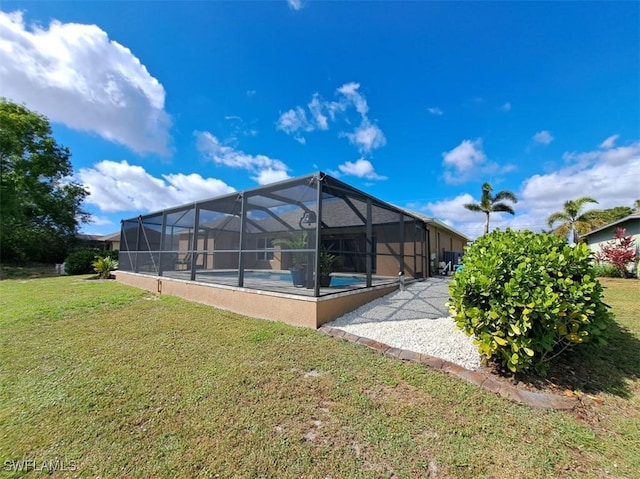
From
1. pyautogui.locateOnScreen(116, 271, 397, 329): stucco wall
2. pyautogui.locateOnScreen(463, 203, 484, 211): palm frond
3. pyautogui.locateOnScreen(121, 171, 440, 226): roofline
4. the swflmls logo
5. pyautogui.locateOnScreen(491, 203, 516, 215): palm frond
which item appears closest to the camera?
the swflmls logo

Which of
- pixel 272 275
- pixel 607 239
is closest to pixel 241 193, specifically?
pixel 272 275

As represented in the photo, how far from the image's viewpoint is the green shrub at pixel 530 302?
2.83 metres

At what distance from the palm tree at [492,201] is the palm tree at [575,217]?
4406mm

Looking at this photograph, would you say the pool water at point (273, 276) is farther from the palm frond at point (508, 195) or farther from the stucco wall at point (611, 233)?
the palm frond at point (508, 195)

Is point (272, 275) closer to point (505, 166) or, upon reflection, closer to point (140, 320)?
point (140, 320)

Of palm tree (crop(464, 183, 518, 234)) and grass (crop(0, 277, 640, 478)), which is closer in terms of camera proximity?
grass (crop(0, 277, 640, 478))

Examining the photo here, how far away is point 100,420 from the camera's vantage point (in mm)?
2432

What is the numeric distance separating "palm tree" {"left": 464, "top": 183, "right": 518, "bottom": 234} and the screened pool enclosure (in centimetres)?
1197

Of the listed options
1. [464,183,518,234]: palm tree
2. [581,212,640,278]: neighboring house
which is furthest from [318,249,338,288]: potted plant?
[464,183,518,234]: palm tree

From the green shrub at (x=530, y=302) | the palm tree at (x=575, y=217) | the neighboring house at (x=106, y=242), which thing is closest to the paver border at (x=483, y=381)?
the green shrub at (x=530, y=302)

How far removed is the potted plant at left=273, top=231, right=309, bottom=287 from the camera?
5988 millimetres

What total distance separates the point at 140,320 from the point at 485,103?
1290 cm

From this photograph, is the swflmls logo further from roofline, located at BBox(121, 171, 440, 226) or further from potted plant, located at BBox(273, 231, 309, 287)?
roofline, located at BBox(121, 171, 440, 226)

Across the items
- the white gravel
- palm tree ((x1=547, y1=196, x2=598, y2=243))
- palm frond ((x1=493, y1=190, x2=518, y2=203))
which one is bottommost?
the white gravel
